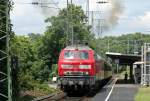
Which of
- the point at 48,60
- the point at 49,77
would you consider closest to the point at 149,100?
the point at 49,77

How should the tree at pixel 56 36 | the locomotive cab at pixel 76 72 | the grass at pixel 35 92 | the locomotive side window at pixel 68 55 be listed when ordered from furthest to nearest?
the tree at pixel 56 36, the locomotive side window at pixel 68 55, the locomotive cab at pixel 76 72, the grass at pixel 35 92

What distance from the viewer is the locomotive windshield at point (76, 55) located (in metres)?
36.9

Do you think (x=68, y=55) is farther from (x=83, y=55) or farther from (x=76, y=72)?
(x=76, y=72)

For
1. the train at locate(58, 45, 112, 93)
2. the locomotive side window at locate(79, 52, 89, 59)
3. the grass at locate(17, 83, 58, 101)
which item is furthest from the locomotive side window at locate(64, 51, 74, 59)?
the grass at locate(17, 83, 58, 101)

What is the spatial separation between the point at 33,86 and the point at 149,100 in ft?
33.0

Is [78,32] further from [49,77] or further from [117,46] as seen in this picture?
[117,46]

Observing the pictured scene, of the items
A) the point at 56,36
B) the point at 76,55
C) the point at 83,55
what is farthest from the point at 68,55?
the point at 56,36

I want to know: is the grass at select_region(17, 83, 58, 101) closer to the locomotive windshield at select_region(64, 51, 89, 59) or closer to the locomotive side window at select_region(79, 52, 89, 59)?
the locomotive windshield at select_region(64, 51, 89, 59)

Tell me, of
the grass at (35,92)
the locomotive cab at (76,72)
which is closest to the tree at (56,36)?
the grass at (35,92)

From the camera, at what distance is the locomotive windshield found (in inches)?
1454

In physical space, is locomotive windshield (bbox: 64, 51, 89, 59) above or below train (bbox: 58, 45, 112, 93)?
above

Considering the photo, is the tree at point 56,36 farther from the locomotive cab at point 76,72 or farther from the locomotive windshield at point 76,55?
the locomotive cab at point 76,72

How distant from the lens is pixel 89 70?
1423 inches

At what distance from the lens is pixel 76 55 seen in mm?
37000
